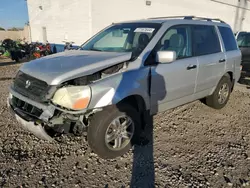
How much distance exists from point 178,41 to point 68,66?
76.7 inches

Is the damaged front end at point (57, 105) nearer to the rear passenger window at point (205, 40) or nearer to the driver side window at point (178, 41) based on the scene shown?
the driver side window at point (178, 41)

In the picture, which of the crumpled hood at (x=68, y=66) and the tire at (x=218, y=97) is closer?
the crumpled hood at (x=68, y=66)

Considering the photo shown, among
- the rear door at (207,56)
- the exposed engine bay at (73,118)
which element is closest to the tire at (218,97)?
the rear door at (207,56)

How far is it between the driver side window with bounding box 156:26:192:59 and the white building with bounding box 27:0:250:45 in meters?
9.34

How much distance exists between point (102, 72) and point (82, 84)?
13.4 inches

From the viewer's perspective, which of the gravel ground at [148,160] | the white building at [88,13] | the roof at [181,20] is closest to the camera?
the gravel ground at [148,160]

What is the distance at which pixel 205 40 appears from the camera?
13.8 feet

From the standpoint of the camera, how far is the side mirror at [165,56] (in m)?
3.09

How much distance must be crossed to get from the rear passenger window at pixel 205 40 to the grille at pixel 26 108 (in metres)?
2.77

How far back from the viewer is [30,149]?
130 inches

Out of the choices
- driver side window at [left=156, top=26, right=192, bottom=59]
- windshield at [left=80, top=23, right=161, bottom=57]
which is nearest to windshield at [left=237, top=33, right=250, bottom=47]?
driver side window at [left=156, top=26, right=192, bottom=59]

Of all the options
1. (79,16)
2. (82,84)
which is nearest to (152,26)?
(82,84)

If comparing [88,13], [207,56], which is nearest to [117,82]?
[207,56]

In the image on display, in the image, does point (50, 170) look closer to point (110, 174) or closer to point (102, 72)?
point (110, 174)
